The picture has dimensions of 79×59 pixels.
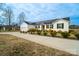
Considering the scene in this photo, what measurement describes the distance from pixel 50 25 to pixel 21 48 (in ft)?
1.73

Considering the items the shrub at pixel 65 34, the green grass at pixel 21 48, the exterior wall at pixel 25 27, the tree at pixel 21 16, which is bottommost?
the green grass at pixel 21 48

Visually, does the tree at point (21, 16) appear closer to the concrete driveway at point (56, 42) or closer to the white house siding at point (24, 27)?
the white house siding at point (24, 27)

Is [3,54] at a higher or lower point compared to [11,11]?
lower

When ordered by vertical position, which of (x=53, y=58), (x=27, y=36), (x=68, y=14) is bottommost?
(x=53, y=58)

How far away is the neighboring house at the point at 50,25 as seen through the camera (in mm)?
3680

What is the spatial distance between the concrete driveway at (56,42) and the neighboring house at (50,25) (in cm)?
12

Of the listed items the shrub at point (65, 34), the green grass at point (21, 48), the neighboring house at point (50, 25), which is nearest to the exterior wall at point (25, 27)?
the neighboring house at point (50, 25)

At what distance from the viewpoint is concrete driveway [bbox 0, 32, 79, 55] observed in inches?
143

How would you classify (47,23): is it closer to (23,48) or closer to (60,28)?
(60,28)

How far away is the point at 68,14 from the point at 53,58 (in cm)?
66

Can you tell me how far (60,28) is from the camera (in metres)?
3.69

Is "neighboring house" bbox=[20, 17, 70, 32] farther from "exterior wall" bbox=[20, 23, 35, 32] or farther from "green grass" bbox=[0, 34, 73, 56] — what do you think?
"green grass" bbox=[0, 34, 73, 56]

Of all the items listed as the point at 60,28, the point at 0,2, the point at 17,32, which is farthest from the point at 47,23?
the point at 0,2

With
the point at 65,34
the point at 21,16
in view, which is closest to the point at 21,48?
the point at 21,16
